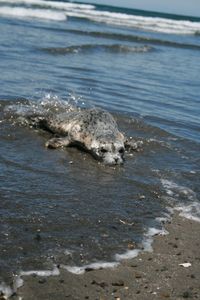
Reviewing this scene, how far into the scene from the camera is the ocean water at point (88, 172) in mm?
5676

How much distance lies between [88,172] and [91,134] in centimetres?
104

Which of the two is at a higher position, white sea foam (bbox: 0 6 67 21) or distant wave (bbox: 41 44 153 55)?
A: distant wave (bbox: 41 44 153 55)

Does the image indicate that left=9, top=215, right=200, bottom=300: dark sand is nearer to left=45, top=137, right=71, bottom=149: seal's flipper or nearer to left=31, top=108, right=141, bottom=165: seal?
left=31, top=108, right=141, bottom=165: seal

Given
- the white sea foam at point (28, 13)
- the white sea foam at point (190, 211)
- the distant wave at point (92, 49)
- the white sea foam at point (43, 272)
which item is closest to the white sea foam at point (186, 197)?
the white sea foam at point (190, 211)

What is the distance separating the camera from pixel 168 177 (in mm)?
8102

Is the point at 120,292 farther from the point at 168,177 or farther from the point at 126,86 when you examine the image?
the point at 126,86

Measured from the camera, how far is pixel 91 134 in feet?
28.9

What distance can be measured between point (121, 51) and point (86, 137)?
14.4 m

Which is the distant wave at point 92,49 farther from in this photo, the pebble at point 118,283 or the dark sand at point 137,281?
the pebble at point 118,283

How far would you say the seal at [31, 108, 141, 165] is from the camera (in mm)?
8477

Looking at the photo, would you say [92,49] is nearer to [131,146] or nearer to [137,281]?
[131,146]

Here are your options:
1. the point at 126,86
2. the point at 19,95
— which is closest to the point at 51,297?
the point at 19,95

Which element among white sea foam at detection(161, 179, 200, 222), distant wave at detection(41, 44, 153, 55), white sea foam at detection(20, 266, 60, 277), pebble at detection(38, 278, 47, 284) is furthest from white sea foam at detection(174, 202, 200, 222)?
distant wave at detection(41, 44, 153, 55)

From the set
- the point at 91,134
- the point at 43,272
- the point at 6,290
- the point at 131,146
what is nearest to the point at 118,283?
the point at 43,272
